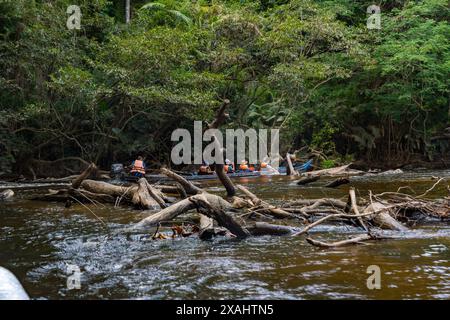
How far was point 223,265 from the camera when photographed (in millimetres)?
5160

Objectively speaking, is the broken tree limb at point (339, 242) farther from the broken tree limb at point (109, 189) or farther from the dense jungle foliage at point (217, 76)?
the dense jungle foliage at point (217, 76)

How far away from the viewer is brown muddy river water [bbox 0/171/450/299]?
4234 millimetres

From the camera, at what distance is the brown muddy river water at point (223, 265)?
4.23 m

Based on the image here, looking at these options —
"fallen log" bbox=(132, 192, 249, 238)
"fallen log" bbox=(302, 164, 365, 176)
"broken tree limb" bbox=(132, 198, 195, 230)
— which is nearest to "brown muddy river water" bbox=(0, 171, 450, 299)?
"fallen log" bbox=(132, 192, 249, 238)

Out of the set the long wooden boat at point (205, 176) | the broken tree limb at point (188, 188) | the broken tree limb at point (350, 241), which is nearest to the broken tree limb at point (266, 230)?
the broken tree limb at point (188, 188)

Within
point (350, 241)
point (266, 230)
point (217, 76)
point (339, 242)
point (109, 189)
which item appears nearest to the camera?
point (339, 242)

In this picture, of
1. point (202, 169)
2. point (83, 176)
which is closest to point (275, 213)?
point (83, 176)

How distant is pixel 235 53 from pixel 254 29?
1.63 metres

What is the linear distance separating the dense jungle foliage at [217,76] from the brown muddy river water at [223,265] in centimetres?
1188

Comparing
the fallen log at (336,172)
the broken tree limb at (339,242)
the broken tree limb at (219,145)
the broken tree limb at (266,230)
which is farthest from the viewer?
the fallen log at (336,172)

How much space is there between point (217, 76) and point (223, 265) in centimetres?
1646

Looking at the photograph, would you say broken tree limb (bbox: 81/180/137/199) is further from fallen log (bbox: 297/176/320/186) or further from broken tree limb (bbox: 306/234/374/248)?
fallen log (bbox: 297/176/320/186)

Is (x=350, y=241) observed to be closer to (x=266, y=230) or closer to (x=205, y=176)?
(x=266, y=230)

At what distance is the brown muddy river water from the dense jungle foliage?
468 inches
